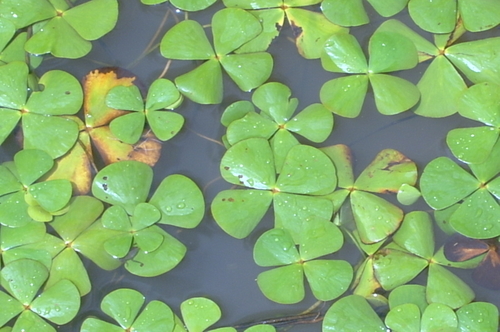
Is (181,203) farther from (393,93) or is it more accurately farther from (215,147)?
(393,93)

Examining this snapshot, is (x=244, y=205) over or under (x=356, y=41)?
under

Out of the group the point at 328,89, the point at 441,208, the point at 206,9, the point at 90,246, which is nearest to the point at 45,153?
the point at 90,246

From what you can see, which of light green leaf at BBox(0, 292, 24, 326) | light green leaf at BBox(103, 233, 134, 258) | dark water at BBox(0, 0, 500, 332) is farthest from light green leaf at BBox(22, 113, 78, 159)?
light green leaf at BBox(0, 292, 24, 326)

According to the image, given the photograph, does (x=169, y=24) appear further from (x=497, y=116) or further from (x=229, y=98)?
(x=497, y=116)

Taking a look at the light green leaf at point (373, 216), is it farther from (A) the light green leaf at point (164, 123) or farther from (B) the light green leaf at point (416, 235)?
(A) the light green leaf at point (164, 123)

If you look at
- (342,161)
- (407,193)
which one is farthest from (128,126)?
(407,193)

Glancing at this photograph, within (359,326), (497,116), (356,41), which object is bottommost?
(359,326)
